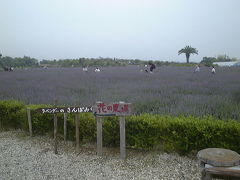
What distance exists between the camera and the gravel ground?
343 cm

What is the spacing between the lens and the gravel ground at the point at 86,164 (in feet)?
11.3

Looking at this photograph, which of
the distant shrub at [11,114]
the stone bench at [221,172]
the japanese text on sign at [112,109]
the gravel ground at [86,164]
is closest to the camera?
the stone bench at [221,172]

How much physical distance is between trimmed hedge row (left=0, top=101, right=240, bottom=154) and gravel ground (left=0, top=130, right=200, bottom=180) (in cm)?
21

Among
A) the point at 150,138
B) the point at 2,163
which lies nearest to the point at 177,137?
the point at 150,138

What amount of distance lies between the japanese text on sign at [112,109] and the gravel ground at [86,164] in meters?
0.86

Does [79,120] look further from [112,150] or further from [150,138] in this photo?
[150,138]

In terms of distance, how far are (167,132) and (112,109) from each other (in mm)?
1075

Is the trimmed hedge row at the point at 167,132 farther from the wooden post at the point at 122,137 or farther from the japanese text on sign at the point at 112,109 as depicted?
the japanese text on sign at the point at 112,109

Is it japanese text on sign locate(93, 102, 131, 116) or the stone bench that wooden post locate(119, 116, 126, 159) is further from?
the stone bench

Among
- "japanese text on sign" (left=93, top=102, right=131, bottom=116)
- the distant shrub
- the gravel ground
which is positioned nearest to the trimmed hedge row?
the gravel ground

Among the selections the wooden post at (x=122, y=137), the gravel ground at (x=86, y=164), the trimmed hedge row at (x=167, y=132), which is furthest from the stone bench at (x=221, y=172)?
the wooden post at (x=122, y=137)

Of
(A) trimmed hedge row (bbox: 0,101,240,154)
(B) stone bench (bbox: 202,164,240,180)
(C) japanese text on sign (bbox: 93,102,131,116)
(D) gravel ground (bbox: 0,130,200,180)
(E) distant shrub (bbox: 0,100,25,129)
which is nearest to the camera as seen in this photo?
(B) stone bench (bbox: 202,164,240,180)

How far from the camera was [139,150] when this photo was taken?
13.8 ft

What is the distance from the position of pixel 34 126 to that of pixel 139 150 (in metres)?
2.58
